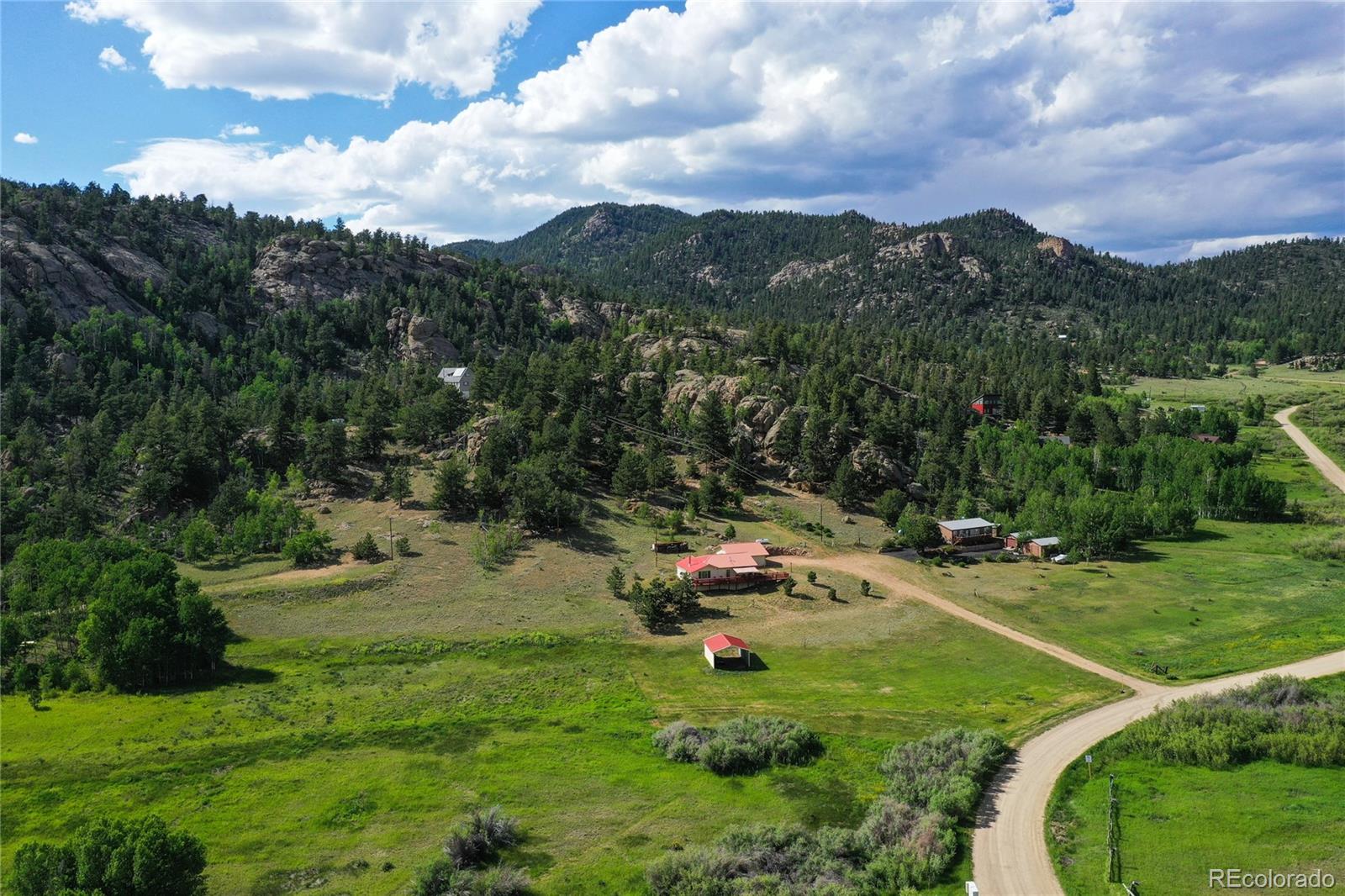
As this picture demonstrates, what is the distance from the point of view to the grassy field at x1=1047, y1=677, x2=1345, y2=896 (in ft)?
110

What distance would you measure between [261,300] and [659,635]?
176 meters

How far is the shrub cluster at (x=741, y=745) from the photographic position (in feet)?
153

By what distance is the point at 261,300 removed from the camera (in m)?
197

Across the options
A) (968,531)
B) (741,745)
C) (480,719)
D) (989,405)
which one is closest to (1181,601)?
(968,531)

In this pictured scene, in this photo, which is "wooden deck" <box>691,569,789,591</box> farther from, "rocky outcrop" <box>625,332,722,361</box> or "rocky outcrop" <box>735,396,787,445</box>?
"rocky outcrop" <box>625,332,722,361</box>

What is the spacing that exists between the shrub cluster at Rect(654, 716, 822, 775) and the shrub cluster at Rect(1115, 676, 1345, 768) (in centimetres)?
1961

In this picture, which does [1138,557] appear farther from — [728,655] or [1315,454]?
[1315,454]

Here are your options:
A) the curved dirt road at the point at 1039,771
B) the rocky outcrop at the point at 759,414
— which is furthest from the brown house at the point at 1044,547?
the rocky outcrop at the point at 759,414

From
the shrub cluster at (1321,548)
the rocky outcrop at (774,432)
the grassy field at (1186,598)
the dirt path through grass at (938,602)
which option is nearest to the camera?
the dirt path through grass at (938,602)

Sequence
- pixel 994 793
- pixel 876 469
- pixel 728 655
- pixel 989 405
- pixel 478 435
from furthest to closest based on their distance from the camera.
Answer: pixel 989 405, pixel 478 435, pixel 876 469, pixel 728 655, pixel 994 793

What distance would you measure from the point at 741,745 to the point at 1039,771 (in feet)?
58.7

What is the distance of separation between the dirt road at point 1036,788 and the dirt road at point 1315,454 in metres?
85.7

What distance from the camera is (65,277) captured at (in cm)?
16412

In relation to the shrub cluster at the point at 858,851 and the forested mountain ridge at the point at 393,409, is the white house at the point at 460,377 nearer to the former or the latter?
the forested mountain ridge at the point at 393,409
